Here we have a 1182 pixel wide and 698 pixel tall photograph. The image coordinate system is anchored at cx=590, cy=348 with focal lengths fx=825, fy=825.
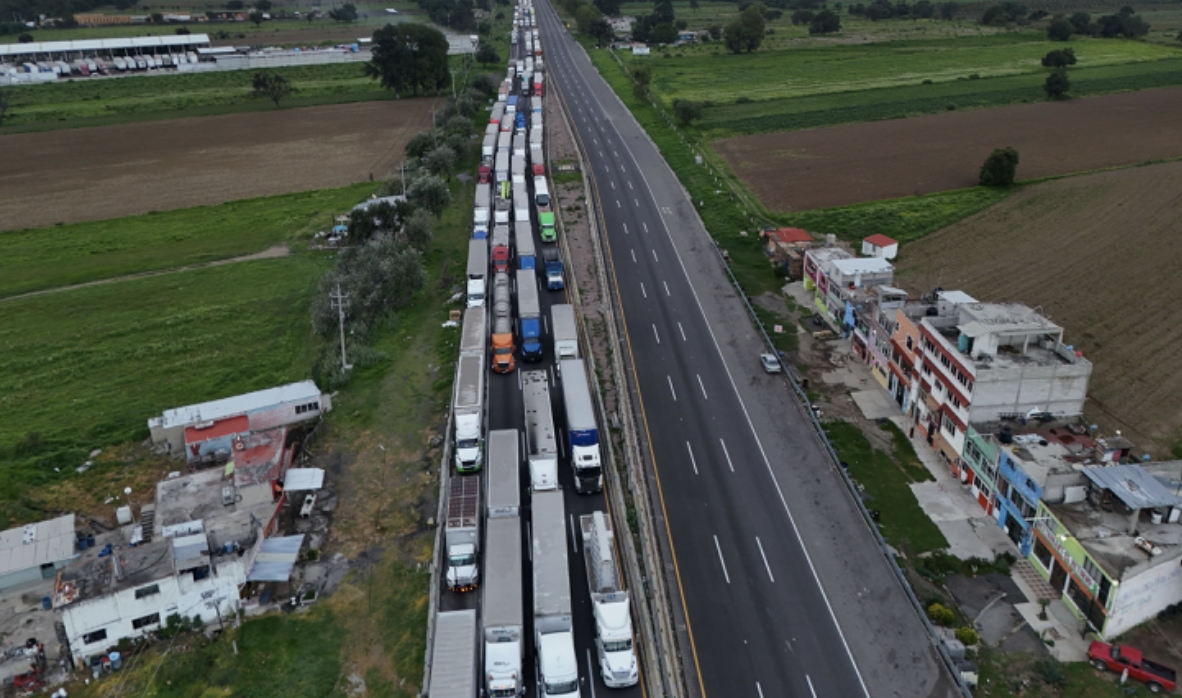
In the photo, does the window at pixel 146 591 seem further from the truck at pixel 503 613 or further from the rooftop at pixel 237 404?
the rooftop at pixel 237 404

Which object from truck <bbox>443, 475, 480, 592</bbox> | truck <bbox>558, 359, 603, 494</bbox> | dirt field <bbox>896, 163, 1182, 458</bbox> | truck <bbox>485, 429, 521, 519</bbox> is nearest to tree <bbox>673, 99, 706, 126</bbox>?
dirt field <bbox>896, 163, 1182, 458</bbox>

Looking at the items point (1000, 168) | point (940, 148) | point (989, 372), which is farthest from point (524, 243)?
point (940, 148)

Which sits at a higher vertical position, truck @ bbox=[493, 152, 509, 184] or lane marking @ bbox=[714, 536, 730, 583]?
truck @ bbox=[493, 152, 509, 184]

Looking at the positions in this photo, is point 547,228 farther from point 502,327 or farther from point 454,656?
point 454,656

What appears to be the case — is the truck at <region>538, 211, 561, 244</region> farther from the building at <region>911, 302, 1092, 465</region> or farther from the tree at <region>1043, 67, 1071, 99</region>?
Result: the tree at <region>1043, 67, 1071, 99</region>

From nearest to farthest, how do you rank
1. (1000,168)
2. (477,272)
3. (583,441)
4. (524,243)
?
(583,441) → (477,272) → (524,243) → (1000,168)
